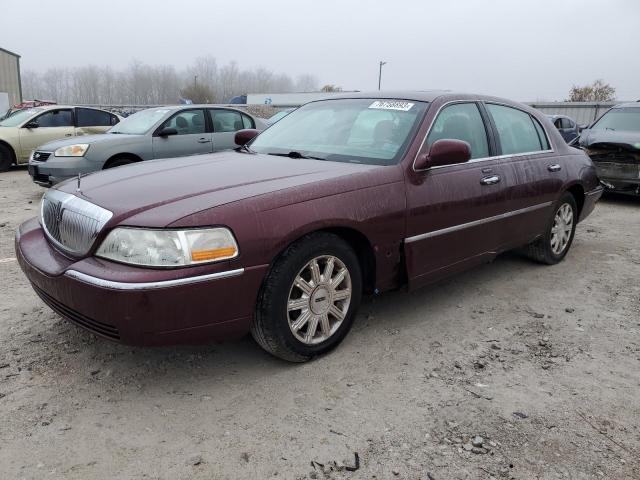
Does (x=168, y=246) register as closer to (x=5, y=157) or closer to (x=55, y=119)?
(x=55, y=119)

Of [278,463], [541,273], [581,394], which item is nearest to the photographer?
[278,463]

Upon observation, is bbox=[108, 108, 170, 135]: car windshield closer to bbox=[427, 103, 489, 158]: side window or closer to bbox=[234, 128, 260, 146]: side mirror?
bbox=[234, 128, 260, 146]: side mirror

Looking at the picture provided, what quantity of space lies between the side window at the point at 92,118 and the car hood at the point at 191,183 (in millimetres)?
8942

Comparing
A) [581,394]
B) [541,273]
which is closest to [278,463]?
[581,394]

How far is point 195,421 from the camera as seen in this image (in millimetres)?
2514

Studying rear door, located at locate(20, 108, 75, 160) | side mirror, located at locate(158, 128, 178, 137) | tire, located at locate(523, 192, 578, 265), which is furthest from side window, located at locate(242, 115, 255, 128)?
tire, located at locate(523, 192, 578, 265)

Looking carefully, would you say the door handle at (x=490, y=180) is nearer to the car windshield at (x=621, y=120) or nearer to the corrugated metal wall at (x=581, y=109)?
the car windshield at (x=621, y=120)

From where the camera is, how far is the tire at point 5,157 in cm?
1121

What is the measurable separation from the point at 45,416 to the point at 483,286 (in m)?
3.39

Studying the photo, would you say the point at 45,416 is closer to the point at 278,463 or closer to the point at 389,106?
the point at 278,463

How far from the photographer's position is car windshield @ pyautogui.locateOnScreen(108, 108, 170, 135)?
325 inches

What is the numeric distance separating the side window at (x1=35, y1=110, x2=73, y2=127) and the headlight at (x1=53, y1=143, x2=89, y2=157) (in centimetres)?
401

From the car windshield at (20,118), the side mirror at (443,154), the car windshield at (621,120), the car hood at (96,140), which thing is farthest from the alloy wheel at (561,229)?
the car windshield at (20,118)

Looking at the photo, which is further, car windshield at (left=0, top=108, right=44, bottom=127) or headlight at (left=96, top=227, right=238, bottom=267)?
car windshield at (left=0, top=108, right=44, bottom=127)
